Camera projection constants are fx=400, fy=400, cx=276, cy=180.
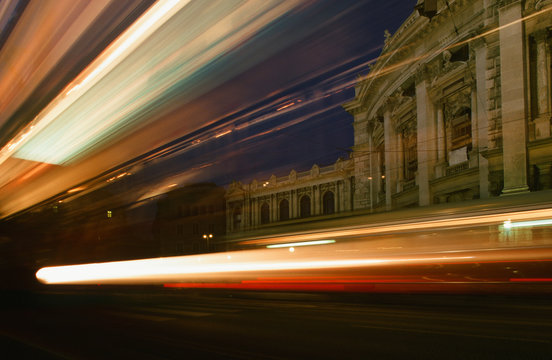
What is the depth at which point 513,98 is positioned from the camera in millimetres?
15594

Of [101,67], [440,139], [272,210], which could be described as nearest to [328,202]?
[440,139]

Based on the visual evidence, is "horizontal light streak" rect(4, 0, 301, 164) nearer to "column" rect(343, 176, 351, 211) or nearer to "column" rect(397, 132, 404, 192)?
"column" rect(397, 132, 404, 192)

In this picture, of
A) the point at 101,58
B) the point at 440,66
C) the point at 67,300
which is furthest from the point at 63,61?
the point at 440,66

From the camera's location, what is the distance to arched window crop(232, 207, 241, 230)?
833 cm

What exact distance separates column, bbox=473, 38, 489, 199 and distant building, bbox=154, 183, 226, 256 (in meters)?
12.0

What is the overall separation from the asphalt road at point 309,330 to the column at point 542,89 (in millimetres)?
12217

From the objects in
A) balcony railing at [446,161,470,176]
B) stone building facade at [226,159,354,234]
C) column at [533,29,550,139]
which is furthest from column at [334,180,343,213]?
column at [533,29,550,139]

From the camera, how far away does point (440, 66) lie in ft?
66.2

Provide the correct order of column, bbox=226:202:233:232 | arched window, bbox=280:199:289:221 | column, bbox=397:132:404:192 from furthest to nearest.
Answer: column, bbox=397:132:404:192 < column, bbox=226:202:233:232 < arched window, bbox=280:199:289:221

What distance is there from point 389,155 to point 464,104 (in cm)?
687

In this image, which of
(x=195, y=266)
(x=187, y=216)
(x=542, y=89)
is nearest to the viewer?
(x=195, y=266)

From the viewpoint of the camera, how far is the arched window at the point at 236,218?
8.33 metres

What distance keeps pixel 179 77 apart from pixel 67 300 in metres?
6.35

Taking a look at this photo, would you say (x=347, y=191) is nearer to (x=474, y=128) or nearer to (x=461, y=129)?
(x=461, y=129)
